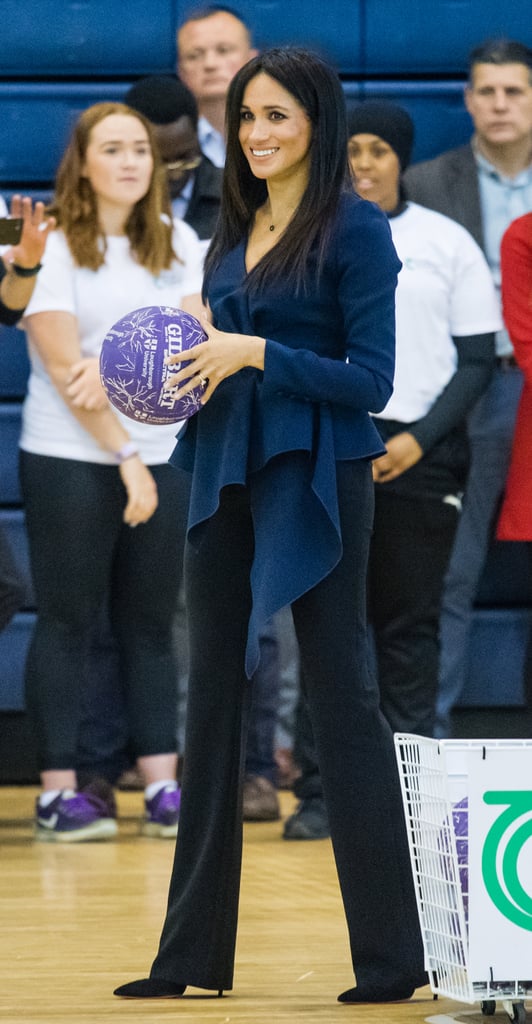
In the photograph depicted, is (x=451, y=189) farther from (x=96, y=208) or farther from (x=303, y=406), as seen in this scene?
(x=303, y=406)

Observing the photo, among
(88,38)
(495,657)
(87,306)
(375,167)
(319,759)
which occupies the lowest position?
(495,657)

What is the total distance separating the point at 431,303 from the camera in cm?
456

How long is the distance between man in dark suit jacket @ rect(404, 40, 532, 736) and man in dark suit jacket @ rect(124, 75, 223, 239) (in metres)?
0.61

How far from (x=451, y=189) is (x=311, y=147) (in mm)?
2406

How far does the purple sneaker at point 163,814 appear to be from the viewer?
440 cm

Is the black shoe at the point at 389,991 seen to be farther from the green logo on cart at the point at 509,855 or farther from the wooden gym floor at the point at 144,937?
the green logo on cart at the point at 509,855

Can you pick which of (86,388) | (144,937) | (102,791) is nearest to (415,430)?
(86,388)

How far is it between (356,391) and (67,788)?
214 cm

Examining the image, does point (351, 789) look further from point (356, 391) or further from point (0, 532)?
point (0, 532)

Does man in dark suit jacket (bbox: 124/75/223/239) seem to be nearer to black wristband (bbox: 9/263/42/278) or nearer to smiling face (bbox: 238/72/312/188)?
black wristband (bbox: 9/263/42/278)

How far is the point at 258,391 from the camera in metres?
2.70

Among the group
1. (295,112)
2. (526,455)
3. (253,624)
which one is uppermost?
(295,112)

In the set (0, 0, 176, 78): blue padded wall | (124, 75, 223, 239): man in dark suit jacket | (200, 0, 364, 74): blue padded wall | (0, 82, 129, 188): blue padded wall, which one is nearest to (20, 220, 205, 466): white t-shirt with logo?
(124, 75, 223, 239): man in dark suit jacket

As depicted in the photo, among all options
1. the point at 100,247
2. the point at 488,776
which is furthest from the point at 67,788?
the point at 488,776
